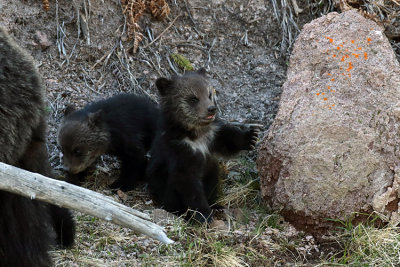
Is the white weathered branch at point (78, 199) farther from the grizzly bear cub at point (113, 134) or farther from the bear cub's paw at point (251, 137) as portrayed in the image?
the grizzly bear cub at point (113, 134)

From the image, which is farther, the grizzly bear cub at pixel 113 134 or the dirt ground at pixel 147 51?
the dirt ground at pixel 147 51

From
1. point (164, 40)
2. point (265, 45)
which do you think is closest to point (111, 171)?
point (164, 40)

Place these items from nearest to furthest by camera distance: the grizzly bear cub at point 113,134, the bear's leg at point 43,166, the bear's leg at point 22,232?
1. the bear's leg at point 22,232
2. the bear's leg at point 43,166
3. the grizzly bear cub at point 113,134

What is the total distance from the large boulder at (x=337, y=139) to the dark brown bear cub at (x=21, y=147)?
2298 mm

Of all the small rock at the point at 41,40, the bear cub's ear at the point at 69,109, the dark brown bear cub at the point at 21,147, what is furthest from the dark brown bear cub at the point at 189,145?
the small rock at the point at 41,40

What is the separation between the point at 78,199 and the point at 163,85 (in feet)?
10.2

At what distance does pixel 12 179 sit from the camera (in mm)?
3395

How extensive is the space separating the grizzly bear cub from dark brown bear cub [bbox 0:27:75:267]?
2.24m

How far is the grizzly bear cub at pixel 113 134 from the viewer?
675 cm

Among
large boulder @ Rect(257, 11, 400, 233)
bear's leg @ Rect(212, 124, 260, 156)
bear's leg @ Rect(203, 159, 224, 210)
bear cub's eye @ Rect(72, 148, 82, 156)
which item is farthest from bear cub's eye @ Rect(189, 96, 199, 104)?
bear cub's eye @ Rect(72, 148, 82, 156)

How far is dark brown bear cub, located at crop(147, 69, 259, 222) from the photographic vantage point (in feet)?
19.7

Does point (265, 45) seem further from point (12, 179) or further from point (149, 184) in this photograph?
point (12, 179)

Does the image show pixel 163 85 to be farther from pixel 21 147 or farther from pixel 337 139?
pixel 21 147

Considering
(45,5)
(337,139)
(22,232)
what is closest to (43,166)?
(22,232)
